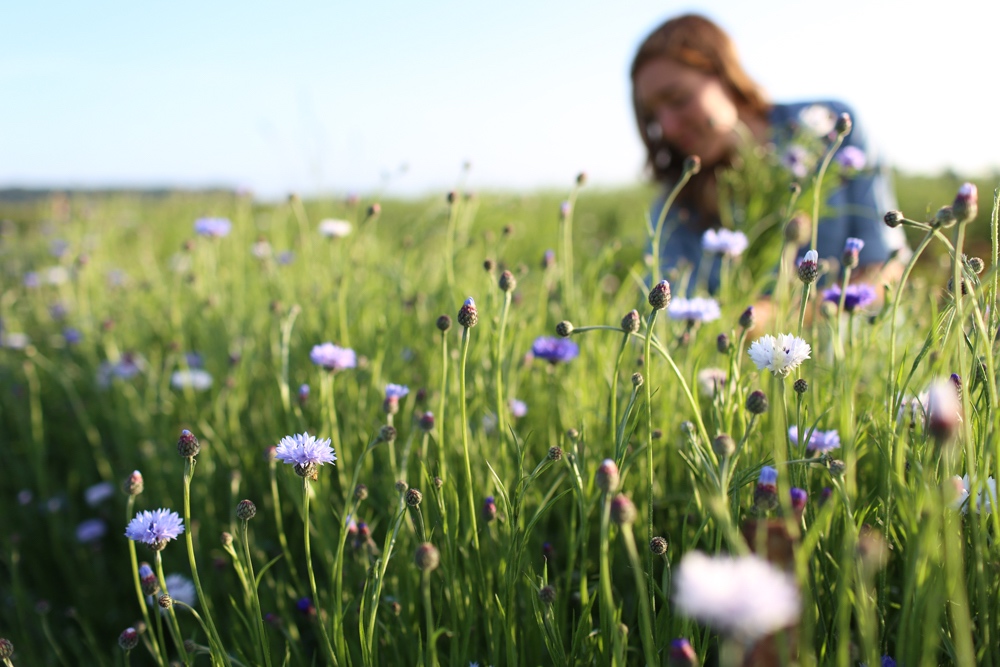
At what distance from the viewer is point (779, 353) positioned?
2.53 feet

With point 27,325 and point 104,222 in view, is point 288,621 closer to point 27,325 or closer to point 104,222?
point 27,325

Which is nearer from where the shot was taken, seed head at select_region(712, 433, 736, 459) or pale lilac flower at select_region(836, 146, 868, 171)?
seed head at select_region(712, 433, 736, 459)

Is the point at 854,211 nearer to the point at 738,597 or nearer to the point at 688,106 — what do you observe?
the point at 688,106

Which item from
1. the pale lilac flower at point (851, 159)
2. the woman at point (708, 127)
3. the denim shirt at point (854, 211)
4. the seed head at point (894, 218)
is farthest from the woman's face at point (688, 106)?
the seed head at point (894, 218)

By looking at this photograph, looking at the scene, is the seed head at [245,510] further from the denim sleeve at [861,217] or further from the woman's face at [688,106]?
the woman's face at [688,106]

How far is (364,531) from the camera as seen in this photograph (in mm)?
998

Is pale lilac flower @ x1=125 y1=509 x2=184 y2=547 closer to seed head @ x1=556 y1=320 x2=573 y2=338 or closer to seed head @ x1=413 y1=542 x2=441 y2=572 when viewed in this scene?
seed head @ x1=413 y1=542 x2=441 y2=572

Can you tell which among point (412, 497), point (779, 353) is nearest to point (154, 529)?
point (412, 497)

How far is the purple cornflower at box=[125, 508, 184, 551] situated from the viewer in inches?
34.9

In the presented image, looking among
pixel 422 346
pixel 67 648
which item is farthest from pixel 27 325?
pixel 422 346

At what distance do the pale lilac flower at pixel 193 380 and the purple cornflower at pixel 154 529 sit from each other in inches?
38.0

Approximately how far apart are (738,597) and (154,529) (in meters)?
0.82

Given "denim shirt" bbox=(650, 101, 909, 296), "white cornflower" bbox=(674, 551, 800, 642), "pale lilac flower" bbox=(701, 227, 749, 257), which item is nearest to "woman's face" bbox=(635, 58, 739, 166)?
"denim shirt" bbox=(650, 101, 909, 296)

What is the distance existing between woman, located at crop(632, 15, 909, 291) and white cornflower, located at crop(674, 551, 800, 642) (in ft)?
6.87
